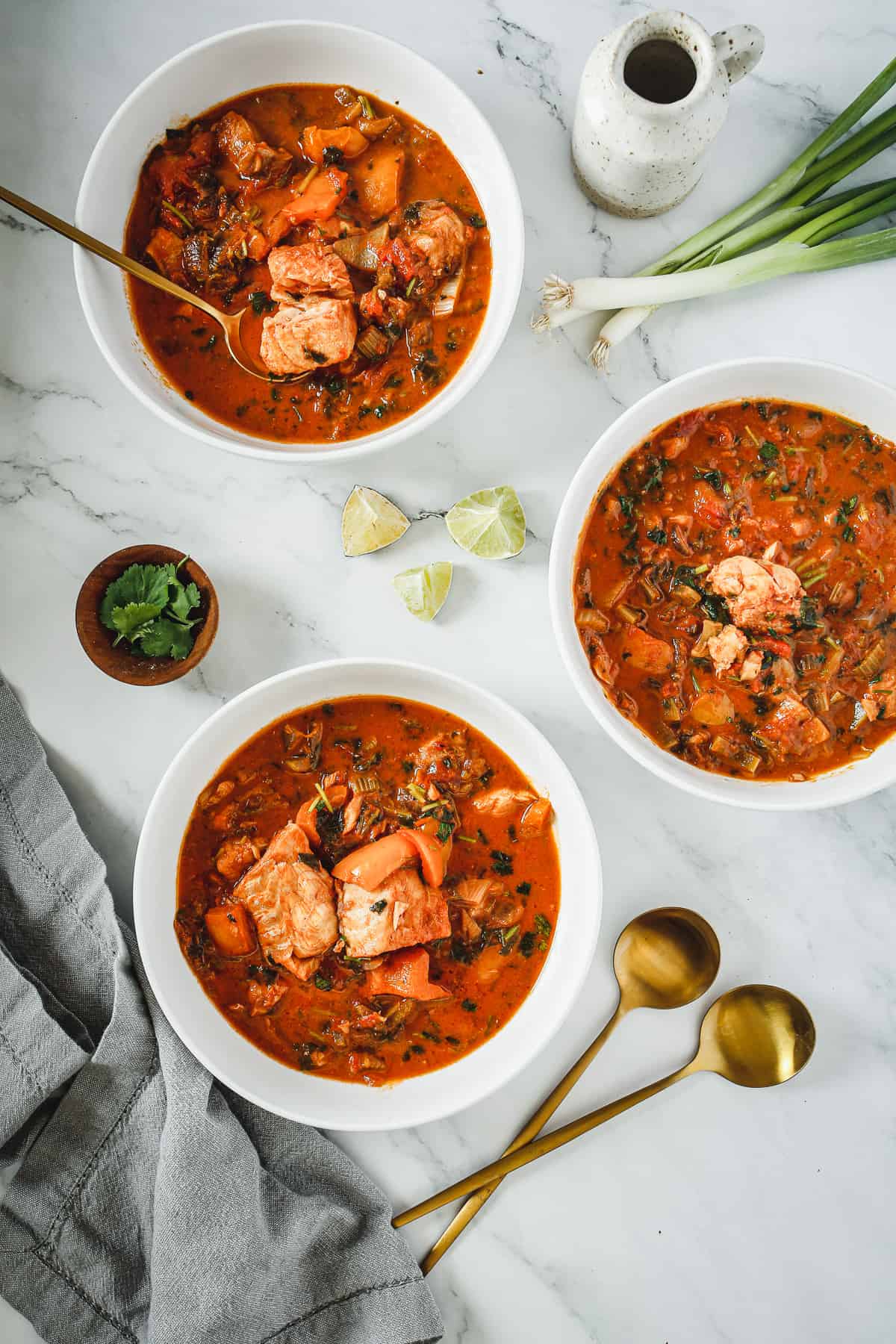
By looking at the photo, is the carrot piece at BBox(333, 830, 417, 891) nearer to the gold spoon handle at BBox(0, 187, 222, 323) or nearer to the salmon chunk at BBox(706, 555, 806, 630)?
the salmon chunk at BBox(706, 555, 806, 630)

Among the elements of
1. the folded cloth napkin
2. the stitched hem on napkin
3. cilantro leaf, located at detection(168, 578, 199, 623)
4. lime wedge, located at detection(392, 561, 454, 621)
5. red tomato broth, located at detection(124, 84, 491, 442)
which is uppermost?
red tomato broth, located at detection(124, 84, 491, 442)

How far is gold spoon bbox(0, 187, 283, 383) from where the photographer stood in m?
2.75

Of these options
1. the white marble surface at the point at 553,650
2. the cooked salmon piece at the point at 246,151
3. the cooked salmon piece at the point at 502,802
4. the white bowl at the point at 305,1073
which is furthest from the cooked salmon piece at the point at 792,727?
the cooked salmon piece at the point at 246,151

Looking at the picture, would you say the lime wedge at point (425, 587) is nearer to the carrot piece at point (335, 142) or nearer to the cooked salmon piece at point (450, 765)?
the cooked salmon piece at point (450, 765)

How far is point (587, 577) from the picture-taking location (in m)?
2.94

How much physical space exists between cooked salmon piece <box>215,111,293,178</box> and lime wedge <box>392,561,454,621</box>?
1.34 m

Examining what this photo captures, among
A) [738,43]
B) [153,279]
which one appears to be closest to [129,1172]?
[153,279]

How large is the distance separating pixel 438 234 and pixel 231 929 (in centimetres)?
228

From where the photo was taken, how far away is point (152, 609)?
2994 mm

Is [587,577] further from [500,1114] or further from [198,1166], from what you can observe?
[198,1166]

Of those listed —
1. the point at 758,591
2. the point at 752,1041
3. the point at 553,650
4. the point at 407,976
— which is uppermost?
the point at 758,591

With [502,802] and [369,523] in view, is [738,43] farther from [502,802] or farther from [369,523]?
[502,802]

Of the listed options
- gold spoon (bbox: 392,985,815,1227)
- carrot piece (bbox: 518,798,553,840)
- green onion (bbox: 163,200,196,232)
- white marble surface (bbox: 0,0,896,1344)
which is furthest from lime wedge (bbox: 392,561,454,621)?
gold spoon (bbox: 392,985,815,1227)

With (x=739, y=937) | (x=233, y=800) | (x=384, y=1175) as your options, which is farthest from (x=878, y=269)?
(x=384, y=1175)
